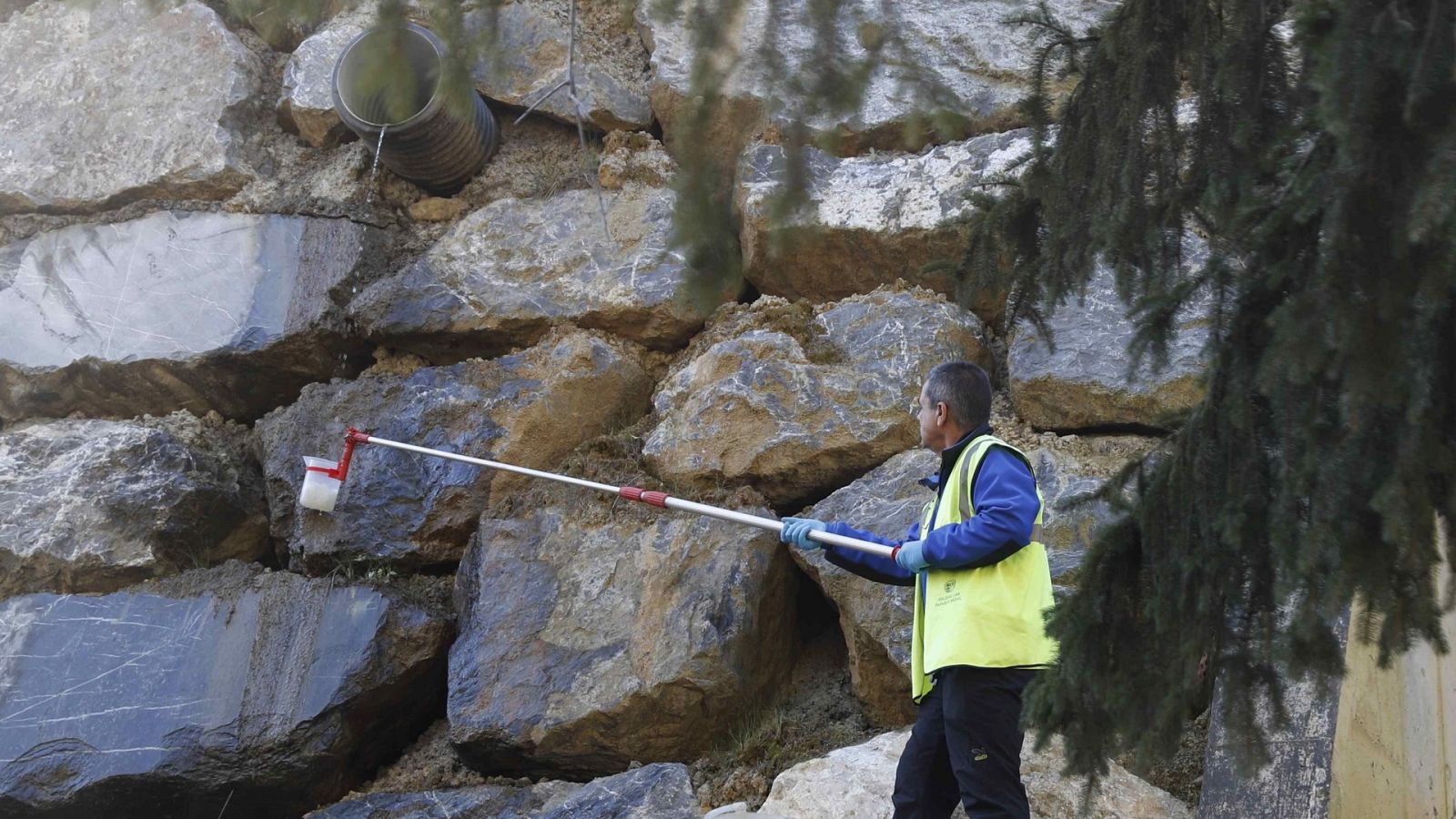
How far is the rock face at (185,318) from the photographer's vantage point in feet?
22.2

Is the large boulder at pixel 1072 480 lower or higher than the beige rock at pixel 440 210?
lower

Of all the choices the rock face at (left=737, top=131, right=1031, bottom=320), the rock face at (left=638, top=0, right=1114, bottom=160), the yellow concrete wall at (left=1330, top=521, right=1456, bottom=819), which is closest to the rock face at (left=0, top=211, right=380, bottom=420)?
the rock face at (left=638, top=0, right=1114, bottom=160)

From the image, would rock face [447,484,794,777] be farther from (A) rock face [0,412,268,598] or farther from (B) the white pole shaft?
(A) rock face [0,412,268,598]

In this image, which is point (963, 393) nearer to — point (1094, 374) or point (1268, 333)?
point (1268, 333)

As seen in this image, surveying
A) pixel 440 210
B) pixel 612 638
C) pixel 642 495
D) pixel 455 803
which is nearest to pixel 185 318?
pixel 440 210

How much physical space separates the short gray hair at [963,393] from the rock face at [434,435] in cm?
270

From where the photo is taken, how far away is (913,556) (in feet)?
11.7

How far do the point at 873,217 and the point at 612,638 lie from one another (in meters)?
2.42

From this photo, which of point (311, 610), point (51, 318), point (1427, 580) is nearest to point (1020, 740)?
point (1427, 580)

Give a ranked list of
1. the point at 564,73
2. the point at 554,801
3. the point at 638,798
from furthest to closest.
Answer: the point at 564,73 → the point at 554,801 → the point at 638,798

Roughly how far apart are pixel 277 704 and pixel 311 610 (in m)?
0.45

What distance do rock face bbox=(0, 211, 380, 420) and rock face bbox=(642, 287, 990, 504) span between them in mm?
2031

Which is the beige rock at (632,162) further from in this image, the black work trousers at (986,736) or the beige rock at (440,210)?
the black work trousers at (986,736)

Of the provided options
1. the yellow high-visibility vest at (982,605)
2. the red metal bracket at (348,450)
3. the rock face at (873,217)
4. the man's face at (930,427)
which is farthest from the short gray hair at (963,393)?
the red metal bracket at (348,450)
